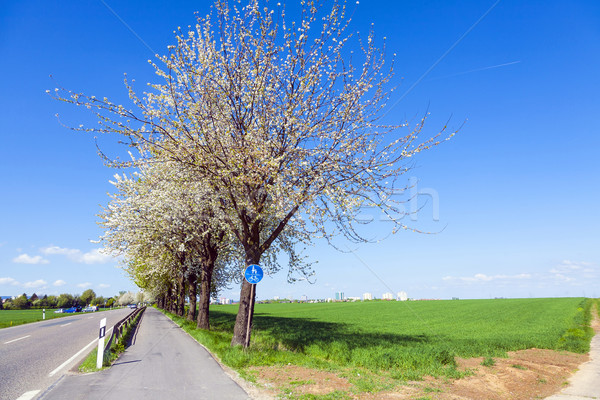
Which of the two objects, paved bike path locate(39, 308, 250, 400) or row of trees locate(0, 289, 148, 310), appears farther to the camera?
row of trees locate(0, 289, 148, 310)

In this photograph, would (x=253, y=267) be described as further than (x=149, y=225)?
No

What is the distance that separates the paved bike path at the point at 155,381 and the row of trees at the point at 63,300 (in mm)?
86257

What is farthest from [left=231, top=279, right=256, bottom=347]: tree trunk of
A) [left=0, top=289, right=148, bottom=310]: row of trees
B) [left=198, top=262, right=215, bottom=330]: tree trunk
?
[left=0, top=289, right=148, bottom=310]: row of trees

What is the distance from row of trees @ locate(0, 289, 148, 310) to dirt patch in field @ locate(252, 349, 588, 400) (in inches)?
3521

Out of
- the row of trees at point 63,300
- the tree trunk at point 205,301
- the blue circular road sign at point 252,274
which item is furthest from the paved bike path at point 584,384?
the row of trees at point 63,300

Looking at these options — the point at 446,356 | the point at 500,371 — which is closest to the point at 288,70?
the point at 446,356

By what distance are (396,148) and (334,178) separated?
2309mm

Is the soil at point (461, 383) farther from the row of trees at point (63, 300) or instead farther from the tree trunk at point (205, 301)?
the row of trees at point (63, 300)

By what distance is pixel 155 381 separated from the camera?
8.60m

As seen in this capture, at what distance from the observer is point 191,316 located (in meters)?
29.4

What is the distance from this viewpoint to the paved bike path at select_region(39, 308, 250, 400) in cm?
741

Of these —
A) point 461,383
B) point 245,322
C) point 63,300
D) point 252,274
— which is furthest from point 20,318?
point 63,300

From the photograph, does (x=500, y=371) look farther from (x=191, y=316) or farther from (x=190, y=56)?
(x=191, y=316)

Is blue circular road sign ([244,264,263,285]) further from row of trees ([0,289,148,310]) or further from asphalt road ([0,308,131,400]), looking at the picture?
row of trees ([0,289,148,310])
